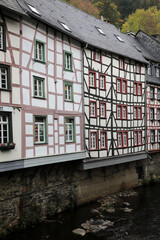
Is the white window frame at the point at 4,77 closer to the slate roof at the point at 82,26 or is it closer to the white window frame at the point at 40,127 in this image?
the white window frame at the point at 40,127

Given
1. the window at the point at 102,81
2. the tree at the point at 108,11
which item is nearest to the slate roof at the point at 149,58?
the window at the point at 102,81

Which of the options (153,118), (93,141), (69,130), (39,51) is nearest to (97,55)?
(39,51)

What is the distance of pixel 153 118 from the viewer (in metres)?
25.9

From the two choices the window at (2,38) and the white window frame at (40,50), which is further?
the white window frame at (40,50)

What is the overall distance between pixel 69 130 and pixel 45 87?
312 centimetres

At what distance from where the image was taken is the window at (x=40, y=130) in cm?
1429

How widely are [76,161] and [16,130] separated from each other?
574 cm

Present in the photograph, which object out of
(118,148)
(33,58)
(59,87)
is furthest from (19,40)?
(118,148)

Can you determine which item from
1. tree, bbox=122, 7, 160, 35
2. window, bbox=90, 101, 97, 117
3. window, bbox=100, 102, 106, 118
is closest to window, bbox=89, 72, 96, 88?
window, bbox=90, 101, 97, 117

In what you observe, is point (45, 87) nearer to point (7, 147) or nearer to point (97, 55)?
point (7, 147)

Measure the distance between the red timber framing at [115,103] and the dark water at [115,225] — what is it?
3.77 m

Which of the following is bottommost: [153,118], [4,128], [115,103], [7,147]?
[7,147]

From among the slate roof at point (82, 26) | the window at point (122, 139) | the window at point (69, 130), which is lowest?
the window at point (122, 139)

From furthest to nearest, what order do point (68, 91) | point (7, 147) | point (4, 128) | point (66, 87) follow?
point (68, 91) → point (66, 87) → point (4, 128) → point (7, 147)
